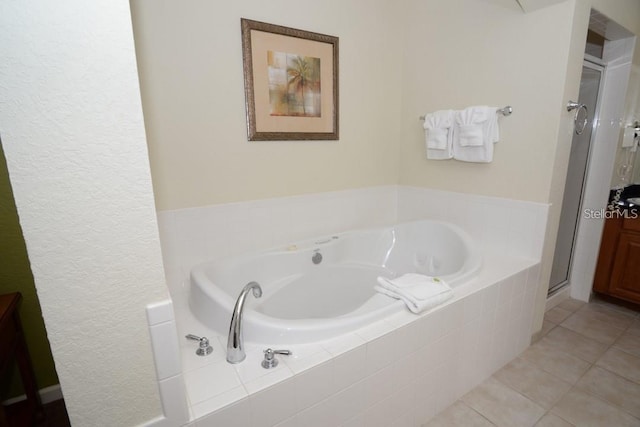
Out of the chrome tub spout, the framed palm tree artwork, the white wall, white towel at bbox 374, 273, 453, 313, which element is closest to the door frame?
white towel at bbox 374, 273, 453, 313

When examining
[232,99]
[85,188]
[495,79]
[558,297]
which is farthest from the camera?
[558,297]

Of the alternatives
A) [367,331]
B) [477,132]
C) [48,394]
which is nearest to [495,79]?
[477,132]

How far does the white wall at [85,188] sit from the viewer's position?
0.61 m

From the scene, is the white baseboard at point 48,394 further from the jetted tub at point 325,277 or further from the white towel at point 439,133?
the white towel at point 439,133

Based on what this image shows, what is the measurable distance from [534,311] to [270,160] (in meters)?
2.01

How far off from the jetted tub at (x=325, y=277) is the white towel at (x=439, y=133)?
54 centimetres

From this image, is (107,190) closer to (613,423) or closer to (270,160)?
(270,160)

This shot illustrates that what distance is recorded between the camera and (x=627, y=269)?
7.79ft

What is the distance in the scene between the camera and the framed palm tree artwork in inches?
74.3

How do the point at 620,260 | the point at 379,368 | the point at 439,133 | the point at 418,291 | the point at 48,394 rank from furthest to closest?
1. the point at 620,260
2. the point at 439,133
3. the point at 48,394
4. the point at 418,291
5. the point at 379,368

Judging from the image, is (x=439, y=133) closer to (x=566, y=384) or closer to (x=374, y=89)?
(x=374, y=89)

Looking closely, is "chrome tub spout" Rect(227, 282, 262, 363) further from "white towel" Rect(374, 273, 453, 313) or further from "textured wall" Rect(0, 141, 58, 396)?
"textured wall" Rect(0, 141, 58, 396)

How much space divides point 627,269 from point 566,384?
1270mm

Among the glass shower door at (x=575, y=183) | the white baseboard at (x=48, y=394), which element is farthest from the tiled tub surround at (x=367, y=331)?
the glass shower door at (x=575, y=183)
